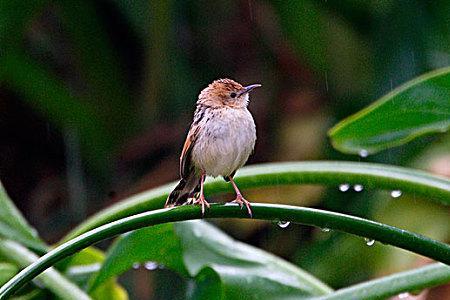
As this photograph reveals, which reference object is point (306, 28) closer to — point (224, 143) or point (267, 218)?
point (224, 143)

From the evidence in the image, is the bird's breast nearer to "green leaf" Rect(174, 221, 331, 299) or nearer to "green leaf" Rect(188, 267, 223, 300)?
"green leaf" Rect(188, 267, 223, 300)

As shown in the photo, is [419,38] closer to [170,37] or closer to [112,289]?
[170,37]

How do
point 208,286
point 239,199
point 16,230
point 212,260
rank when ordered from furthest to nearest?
point 212,260 → point 16,230 → point 208,286 → point 239,199

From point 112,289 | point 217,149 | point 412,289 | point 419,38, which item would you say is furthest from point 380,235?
point 419,38

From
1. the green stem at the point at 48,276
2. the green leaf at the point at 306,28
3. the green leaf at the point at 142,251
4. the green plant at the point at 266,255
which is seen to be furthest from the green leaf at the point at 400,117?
the green leaf at the point at 306,28

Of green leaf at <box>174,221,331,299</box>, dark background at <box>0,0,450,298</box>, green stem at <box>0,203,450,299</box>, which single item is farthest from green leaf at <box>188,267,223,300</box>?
dark background at <box>0,0,450,298</box>

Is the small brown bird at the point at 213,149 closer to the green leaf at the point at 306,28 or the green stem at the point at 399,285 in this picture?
the green stem at the point at 399,285

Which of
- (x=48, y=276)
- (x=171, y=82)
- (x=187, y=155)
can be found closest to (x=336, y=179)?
(x=187, y=155)
